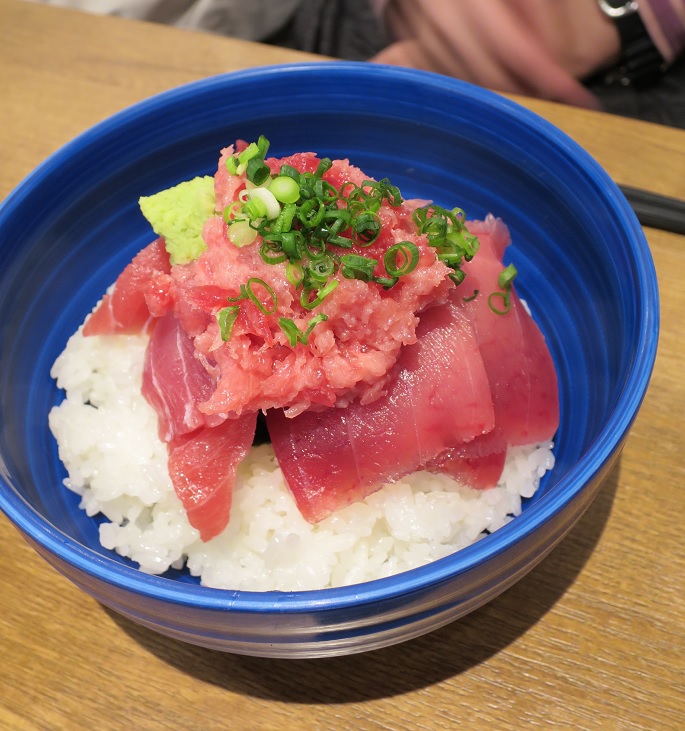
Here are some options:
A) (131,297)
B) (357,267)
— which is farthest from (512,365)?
(131,297)

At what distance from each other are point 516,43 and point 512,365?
2.24 meters

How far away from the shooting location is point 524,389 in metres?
1.63

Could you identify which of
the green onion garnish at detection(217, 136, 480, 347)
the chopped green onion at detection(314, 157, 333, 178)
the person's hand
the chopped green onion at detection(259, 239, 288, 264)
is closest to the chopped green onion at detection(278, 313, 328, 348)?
the green onion garnish at detection(217, 136, 480, 347)

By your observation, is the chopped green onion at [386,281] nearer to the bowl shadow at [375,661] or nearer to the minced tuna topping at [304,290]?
the minced tuna topping at [304,290]

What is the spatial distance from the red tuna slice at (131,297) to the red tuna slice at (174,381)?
97 millimetres

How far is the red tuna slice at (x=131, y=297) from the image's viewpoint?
172cm

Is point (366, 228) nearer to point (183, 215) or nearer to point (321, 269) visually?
point (321, 269)

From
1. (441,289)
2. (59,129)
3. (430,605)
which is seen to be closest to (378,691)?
(430,605)

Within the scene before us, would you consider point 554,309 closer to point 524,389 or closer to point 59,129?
point 524,389

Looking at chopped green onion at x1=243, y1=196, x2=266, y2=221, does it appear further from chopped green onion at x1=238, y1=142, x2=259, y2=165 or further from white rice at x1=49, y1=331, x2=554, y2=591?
white rice at x1=49, y1=331, x2=554, y2=591

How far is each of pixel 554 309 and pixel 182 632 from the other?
1.21 m

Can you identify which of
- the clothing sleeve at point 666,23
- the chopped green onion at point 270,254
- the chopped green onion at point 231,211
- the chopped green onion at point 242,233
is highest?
the chopped green onion at point 231,211

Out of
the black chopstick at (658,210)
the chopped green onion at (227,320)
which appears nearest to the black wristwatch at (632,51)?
the black chopstick at (658,210)

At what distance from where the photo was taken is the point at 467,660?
4.77ft
